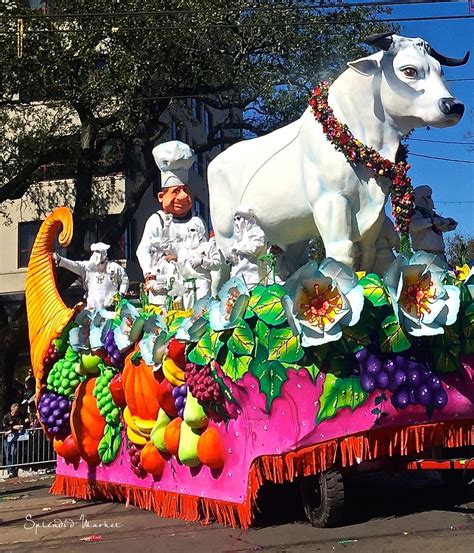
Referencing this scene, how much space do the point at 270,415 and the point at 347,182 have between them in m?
1.93

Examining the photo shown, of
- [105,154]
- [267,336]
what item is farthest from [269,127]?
[267,336]

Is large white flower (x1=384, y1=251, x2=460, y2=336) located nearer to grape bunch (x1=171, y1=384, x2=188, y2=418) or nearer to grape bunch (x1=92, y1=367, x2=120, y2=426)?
grape bunch (x1=171, y1=384, x2=188, y2=418)

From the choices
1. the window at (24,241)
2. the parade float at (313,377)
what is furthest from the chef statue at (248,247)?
the window at (24,241)

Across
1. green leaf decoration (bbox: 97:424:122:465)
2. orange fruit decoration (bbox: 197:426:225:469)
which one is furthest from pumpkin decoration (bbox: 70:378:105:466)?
orange fruit decoration (bbox: 197:426:225:469)

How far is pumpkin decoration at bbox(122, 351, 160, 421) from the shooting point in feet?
23.0

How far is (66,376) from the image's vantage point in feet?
27.6

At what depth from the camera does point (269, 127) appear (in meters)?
17.4

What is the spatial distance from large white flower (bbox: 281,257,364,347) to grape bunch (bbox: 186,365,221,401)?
101 centimetres

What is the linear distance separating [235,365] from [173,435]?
125 centimetres

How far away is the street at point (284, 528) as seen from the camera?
554cm

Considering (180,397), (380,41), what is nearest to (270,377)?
(180,397)

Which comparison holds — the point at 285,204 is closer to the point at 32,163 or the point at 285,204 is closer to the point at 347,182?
the point at 347,182

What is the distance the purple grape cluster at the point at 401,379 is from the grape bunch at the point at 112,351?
293cm

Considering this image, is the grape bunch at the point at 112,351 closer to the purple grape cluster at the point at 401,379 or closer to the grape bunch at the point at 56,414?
the grape bunch at the point at 56,414
